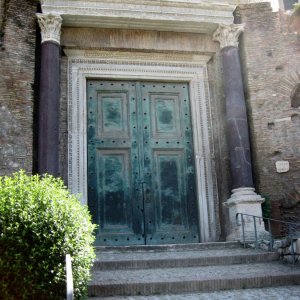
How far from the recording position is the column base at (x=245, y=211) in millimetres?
9023

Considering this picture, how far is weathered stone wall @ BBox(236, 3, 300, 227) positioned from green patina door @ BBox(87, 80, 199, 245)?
1456mm

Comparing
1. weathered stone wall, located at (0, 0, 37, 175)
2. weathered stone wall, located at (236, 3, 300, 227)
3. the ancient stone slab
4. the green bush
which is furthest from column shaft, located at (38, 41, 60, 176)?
the ancient stone slab

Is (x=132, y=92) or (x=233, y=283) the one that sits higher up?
(x=132, y=92)

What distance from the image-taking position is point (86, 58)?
10.5 m

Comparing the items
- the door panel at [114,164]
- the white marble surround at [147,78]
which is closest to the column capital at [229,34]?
the white marble surround at [147,78]

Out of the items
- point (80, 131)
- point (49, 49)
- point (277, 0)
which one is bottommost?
point (80, 131)

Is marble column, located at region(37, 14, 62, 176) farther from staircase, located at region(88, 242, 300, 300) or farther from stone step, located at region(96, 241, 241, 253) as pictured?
staircase, located at region(88, 242, 300, 300)

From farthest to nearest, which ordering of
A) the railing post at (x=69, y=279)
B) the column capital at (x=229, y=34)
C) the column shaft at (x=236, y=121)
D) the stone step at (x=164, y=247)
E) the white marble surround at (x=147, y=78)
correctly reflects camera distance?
the column capital at (x=229, y=34) < the white marble surround at (x=147, y=78) < the column shaft at (x=236, y=121) < the stone step at (x=164, y=247) < the railing post at (x=69, y=279)

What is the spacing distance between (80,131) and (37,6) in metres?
2.72

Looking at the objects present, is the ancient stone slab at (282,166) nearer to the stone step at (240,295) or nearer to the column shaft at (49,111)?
the stone step at (240,295)

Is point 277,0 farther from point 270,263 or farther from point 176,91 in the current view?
point 270,263

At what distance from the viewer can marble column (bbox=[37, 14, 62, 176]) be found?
29.6 feet

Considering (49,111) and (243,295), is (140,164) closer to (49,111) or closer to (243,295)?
(49,111)

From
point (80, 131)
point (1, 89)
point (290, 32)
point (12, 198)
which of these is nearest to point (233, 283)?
point (12, 198)
